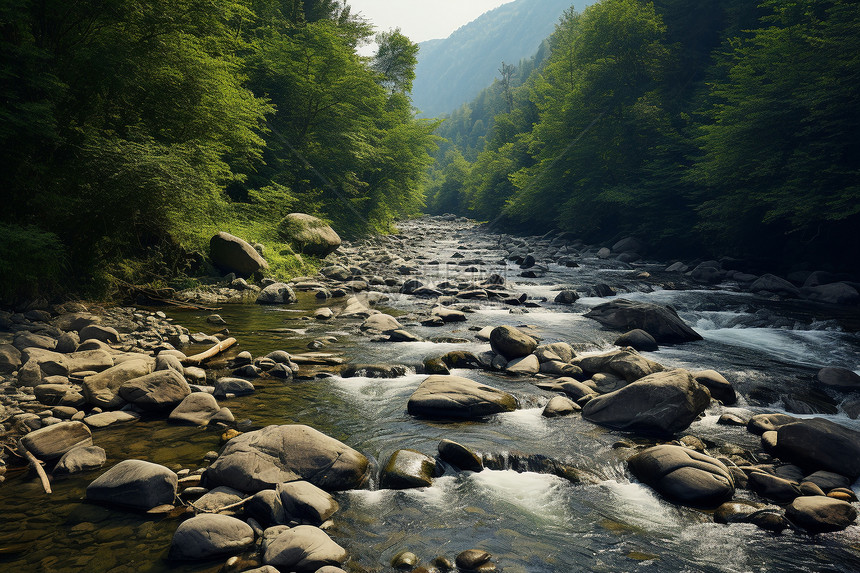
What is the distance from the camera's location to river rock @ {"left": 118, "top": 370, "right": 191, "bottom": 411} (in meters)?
5.62

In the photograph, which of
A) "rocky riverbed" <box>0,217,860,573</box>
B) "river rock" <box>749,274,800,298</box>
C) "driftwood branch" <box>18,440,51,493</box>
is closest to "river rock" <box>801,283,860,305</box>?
"river rock" <box>749,274,800,298</box>

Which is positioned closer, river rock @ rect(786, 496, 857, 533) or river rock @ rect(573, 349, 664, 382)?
river rock @ rect(786, 496, 857, 533)

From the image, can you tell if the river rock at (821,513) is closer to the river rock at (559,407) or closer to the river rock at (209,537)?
the river rock at (559,407)

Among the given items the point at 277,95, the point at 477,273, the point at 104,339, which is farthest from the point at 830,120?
the point at 277,95

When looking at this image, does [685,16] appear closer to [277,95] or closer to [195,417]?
[277,95]

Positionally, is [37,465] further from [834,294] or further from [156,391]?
[834,294]

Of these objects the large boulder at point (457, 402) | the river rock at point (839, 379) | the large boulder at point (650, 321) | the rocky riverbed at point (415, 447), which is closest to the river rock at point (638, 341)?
the rocky riverbed at point (415, 447)

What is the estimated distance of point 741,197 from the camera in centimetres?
1888

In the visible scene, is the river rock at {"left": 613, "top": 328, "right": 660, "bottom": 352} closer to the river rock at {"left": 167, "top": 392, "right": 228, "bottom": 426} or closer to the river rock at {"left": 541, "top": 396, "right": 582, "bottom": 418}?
the river rock at {"left": 541, "top": 396, "right": 582, "bottom": 418}

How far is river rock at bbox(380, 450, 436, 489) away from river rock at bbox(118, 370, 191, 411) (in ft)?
9.81

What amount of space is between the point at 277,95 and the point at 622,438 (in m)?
25.2

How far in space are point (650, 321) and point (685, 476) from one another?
6.70 meters

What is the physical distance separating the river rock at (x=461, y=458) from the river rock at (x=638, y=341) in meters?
5.83

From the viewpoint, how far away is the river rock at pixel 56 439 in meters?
4.47
